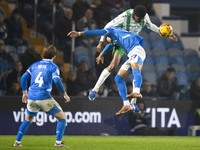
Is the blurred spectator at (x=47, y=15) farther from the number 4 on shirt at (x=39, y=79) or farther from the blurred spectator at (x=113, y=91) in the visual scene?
the number 4 on shirt at (x=39, y=79)

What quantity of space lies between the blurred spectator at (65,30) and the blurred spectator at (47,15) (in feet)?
1.74

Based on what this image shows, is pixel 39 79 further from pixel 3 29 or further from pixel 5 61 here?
pixel 3 29

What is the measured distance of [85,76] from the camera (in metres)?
15.1

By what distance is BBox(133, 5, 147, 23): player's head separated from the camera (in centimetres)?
1068

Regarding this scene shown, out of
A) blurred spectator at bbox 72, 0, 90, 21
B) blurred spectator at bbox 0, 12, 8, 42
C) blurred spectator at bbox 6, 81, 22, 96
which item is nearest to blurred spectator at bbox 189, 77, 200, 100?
blurred spectator at bbox 72, 0, 90, 21

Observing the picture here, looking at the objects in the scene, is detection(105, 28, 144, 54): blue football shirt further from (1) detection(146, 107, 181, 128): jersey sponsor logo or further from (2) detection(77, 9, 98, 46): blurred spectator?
(2) detection(77, 9, 98, 46): blurred spectator

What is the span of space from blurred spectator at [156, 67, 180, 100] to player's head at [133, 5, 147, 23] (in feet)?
15.4

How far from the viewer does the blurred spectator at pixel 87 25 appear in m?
16.6

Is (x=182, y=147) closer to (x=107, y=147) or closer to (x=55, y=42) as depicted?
(x=107, y=147)

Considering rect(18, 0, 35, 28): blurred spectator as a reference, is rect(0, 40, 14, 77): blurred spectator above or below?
below

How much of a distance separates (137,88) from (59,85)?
156 centimetres

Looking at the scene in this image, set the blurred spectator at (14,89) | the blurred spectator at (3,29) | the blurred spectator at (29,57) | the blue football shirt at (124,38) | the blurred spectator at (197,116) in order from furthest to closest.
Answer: the blurred spectator at (3,29), the blurred spectator at (29,57), the blurred spectator at (197,116), the blurred spectator at (14,89), the blue football shirt at (124,38)

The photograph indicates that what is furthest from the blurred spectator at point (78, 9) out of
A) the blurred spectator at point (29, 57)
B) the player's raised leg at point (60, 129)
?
the player's raised leg at point (60, 129)

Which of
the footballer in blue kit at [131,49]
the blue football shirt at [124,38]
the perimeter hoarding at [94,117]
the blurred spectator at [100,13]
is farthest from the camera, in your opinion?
the blurred spectator at [100,13]
